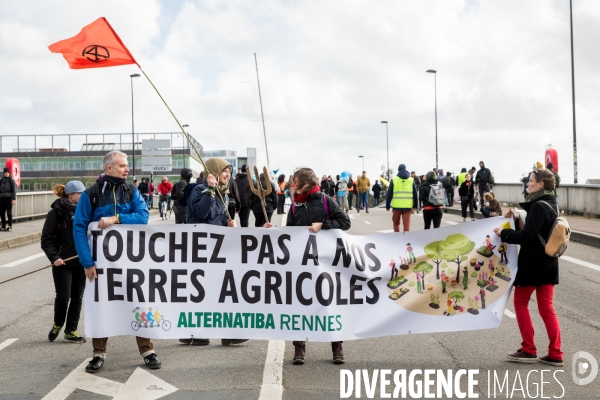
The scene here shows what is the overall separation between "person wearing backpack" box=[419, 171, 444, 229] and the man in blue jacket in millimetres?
9819

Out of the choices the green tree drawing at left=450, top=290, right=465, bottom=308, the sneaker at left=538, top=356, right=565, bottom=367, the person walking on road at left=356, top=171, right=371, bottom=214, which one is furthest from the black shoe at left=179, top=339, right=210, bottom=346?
the person walking on road at left=356, top=171, right=371, bottom=214

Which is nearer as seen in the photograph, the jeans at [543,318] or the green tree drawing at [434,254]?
the jeans at [543,318]

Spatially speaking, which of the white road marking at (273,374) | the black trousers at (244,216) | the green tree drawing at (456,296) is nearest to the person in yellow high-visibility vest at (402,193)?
the black trousers at (244,216)

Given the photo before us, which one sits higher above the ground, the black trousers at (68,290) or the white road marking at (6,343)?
the black trousers at (68,290)

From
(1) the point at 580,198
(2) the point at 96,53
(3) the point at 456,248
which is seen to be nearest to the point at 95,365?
(2) the point at 96,53

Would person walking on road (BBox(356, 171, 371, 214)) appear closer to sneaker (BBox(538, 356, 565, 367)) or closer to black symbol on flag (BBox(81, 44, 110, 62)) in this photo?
black symbol on flag (BBox(81, 44, 110, 62))

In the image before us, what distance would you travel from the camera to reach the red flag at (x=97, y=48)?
25.4 feet

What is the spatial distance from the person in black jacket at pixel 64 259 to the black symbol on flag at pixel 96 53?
131 cm

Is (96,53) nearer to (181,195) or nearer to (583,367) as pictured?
(583,367)

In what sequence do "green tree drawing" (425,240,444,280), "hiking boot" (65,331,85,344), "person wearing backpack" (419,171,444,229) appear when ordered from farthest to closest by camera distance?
"person wearing backpack" (419,171,444,229) → "hiking boot" (65,331,85,344) → "green tree drawing" (425,240,444,280)

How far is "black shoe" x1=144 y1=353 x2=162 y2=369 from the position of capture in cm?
666

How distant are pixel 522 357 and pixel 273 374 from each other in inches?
89.4

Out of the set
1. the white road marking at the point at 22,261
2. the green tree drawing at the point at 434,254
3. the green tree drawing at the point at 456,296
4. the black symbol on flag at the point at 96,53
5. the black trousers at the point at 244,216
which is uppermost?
the black symbol on flag at the point at 96,53

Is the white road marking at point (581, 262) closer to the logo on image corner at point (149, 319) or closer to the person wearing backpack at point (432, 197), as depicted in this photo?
the person wearing backpack at point (432, 197)
